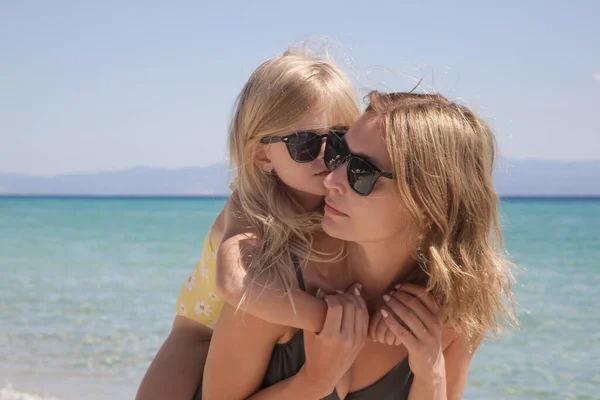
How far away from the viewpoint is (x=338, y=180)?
2479mm

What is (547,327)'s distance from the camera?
30.1 ft

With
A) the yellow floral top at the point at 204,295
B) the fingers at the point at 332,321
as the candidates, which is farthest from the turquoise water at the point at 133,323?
the yellow floral top at the point at 204,295

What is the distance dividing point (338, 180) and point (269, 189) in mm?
641

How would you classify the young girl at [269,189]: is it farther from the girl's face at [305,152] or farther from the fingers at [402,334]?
the fingers at [402,334]

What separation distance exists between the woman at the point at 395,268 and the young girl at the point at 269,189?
0.66 ft

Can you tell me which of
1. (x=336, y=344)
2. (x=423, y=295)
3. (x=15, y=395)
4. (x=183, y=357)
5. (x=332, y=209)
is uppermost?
(x=332, y=209)

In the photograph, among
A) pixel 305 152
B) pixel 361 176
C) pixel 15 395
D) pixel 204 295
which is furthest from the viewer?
pixel 15 395

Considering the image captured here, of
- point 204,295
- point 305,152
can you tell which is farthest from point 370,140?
point 204,295

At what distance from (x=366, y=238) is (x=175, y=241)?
A: 1904 cm

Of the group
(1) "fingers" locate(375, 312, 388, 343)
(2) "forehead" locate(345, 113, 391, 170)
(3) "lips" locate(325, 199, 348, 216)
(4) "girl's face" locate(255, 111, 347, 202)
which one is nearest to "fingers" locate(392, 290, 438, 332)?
(1) "fingers" locate(375, 312, 388, 343)

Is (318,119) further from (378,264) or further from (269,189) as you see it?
(378,264)

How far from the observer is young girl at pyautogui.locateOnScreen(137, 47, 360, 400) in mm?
2732

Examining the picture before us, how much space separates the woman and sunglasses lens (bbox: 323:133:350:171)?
0.03ft

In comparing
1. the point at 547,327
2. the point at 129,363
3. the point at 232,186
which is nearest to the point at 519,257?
the point at 547,327
